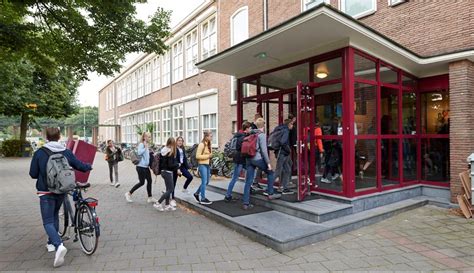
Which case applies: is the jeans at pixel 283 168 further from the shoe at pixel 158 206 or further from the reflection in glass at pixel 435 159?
the reflection in glass at pixel 435 159

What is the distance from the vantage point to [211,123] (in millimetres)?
17625

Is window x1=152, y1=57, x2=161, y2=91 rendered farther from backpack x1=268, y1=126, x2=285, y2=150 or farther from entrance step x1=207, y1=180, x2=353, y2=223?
entrance step x1=207, y1=180, x2=353, y2=223

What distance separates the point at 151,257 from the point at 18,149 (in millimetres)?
27894

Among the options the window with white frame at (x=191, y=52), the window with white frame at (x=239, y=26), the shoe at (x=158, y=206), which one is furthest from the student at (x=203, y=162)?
the window with white frame at (x=191, y=52)

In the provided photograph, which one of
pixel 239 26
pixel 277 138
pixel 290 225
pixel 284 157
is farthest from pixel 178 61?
pixel 290 225

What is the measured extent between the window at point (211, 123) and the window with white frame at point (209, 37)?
3315 mm

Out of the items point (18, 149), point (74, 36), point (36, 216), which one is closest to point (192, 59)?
point (74, 36)

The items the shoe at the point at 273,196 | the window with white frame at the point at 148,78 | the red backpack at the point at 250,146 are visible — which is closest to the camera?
the red backpack at the point at 250,146

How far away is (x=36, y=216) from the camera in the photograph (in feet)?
22.7

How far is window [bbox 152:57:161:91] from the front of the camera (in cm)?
2514

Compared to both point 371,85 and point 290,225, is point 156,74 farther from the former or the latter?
point 290,225

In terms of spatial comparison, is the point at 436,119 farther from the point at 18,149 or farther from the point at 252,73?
the point at 18,149

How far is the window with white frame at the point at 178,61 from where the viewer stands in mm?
21406

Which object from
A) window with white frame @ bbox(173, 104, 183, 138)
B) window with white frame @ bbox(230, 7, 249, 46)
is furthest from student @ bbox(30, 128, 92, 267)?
window with white frame @ bbox(173, 104, 183, 138)
